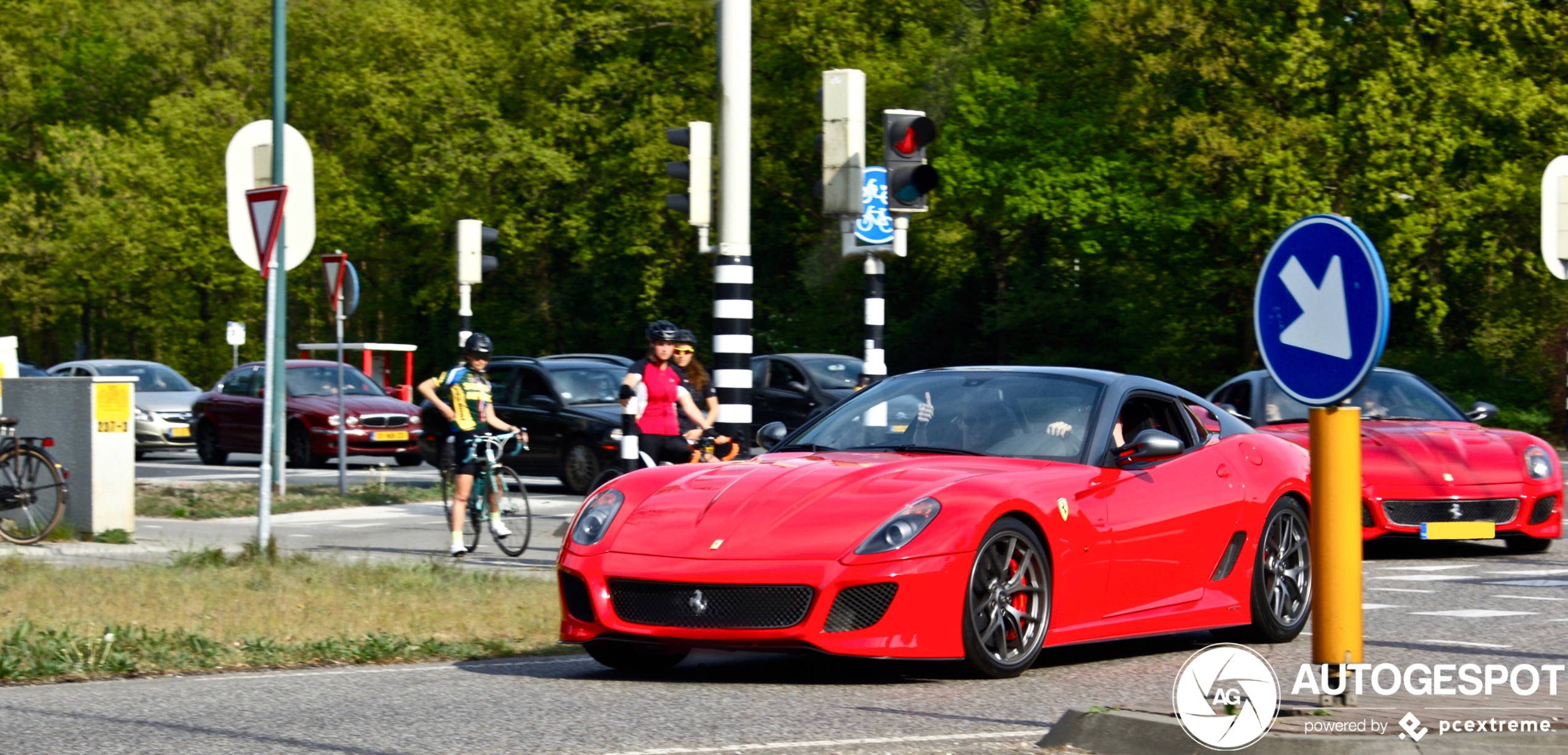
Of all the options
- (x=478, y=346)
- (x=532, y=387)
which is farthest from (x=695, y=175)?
(x=532, y=387)

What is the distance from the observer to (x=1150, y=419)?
909 cm

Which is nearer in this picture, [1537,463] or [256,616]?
[256,616]

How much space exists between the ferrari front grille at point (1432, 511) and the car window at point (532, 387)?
1158 cm

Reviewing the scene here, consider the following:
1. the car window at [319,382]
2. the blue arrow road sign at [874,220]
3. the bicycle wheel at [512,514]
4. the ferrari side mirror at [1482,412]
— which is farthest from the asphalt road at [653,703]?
the car window at [319,382]

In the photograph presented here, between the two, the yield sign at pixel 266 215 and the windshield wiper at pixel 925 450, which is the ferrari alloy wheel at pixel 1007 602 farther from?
the yield sign at pixel 266 215

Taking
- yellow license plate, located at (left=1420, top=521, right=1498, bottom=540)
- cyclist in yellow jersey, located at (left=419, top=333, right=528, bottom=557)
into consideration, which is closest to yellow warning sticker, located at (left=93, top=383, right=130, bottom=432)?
cyclist in yellow jersey, located at (left=419, top=333, right=528, bottom=557)

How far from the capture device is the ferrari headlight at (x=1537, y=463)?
14.0 meters

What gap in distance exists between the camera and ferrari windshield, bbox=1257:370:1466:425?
14.7 meters

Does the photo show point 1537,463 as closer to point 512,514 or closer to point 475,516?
point 512,514

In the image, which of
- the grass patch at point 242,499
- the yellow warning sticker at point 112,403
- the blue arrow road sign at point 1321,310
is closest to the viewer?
the blue arrow road sign at point 1321,310

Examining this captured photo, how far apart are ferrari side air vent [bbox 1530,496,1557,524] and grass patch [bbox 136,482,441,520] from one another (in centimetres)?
1166

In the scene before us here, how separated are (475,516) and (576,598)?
7.59 m

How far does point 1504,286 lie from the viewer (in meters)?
39.8

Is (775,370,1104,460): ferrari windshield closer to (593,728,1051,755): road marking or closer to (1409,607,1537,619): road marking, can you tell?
(593,728,1051,755): road marking
